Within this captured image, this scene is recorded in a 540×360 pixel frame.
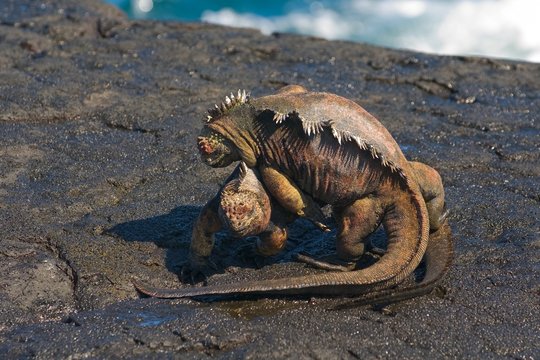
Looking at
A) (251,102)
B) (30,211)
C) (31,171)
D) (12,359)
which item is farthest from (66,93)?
(12,359)

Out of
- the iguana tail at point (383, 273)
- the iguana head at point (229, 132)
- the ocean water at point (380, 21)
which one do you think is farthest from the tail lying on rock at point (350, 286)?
the ocean water at point (380, 21)

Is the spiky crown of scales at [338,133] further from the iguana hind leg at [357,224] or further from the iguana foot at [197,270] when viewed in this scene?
the iguana foot at [197,270]

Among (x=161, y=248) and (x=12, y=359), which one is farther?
(x=161, y=248)

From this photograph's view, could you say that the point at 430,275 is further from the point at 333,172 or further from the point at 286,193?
the point at 286,193

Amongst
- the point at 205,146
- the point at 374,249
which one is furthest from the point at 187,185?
the point at 374,249

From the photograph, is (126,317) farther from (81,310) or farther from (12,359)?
(12,359)

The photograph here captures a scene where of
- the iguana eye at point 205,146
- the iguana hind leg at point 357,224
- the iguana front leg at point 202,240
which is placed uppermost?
the iguana eye at point 205,146
